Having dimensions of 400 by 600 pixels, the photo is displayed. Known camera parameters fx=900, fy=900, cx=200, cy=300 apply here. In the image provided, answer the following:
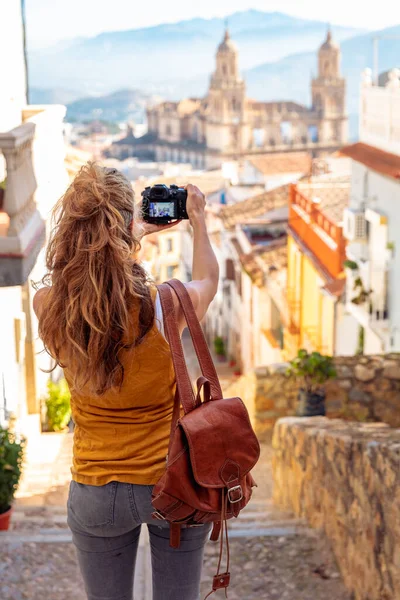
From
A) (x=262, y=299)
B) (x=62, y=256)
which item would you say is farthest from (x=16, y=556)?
(x=262, y=299)

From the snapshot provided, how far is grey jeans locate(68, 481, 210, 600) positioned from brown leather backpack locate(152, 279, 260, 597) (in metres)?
0.08

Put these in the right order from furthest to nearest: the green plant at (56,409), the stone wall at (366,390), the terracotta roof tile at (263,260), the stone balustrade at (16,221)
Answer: the terracotta roof tile at (263,260) < the green plant at (56,409) < the stone wall at (366,390) < the stone balustrade at (16,221)

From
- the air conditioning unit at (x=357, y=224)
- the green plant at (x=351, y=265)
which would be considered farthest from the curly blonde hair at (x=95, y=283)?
the green plant at (x=351, y=265)

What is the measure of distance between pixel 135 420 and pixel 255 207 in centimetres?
2497

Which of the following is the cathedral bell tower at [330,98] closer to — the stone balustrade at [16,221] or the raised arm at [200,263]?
the stone balustrade at [16,221]

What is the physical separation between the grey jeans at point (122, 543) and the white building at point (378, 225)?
31.9 ft

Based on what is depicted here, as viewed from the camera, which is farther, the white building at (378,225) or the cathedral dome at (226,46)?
the cathedral dome at (226,46)

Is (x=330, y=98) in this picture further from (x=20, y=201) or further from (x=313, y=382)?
(x=20, y=201)

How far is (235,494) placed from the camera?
2234 millimetres

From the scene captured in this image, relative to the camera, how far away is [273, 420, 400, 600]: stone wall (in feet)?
11.5

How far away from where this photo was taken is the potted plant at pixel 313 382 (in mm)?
9094

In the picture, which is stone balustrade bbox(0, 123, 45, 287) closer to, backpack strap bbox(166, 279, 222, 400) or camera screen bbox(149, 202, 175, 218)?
camera screen bbox(149, 202, 175, 218)

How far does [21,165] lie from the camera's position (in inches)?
220

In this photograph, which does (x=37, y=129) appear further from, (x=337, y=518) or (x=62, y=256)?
(x=62, y=256)
